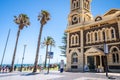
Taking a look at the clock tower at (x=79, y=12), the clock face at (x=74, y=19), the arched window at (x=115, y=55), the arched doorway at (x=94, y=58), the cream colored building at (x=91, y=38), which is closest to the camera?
the arched window at (x=115, y=55)

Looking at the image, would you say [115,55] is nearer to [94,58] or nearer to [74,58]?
[94,58]

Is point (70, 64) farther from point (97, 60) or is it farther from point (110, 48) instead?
point (110, 48)

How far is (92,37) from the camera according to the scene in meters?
29.8

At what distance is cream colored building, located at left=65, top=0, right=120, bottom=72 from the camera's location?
25.9 m

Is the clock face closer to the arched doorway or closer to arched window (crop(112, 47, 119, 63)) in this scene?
the arched doorway

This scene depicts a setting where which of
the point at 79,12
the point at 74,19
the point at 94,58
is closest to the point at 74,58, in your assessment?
the point at 94,58

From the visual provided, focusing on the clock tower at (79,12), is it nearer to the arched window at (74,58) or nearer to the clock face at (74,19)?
the clock face at (74,19)

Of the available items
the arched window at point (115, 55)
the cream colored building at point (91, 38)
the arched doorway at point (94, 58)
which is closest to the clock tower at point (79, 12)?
the cream colored building at point (91, 38)

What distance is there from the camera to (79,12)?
3438cm

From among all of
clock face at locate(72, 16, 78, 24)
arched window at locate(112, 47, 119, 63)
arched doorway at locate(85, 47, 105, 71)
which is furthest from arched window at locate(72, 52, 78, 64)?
arched window at locate(112, 47, 119, 63)

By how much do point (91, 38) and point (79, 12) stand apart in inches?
319

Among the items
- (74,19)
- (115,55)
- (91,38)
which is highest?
(74,19)

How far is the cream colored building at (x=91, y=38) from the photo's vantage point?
1021 inches

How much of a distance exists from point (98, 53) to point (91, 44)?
3635 millimetres
